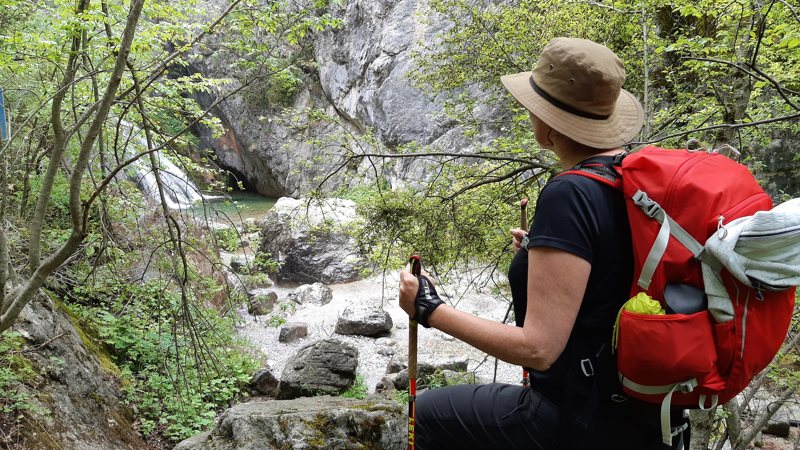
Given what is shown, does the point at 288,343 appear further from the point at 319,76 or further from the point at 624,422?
the point at 319,76

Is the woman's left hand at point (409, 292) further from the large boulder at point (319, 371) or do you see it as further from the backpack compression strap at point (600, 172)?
the large boulder at point (319, 371)

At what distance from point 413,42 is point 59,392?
1747 centimetres

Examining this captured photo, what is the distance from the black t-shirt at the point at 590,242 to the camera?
1.25 meters

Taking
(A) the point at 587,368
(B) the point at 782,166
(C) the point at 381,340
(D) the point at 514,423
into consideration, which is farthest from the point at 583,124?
(B) the point at 782,166

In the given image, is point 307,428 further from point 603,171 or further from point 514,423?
point 603,171

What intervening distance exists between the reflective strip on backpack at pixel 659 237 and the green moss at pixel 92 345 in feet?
20.3

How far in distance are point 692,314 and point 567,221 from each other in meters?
0.35

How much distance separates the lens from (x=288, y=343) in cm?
1133

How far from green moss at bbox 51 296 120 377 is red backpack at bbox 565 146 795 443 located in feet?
20.2

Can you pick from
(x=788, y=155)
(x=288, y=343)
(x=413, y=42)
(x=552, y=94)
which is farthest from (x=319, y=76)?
(x=552, y=94)

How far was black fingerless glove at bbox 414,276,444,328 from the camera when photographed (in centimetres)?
149

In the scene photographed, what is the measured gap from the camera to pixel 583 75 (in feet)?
4.62

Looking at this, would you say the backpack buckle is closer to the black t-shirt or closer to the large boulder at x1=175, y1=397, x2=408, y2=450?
the black t-shirt

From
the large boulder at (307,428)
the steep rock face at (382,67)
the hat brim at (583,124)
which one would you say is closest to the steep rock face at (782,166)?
the steep rock face at (382,67)
